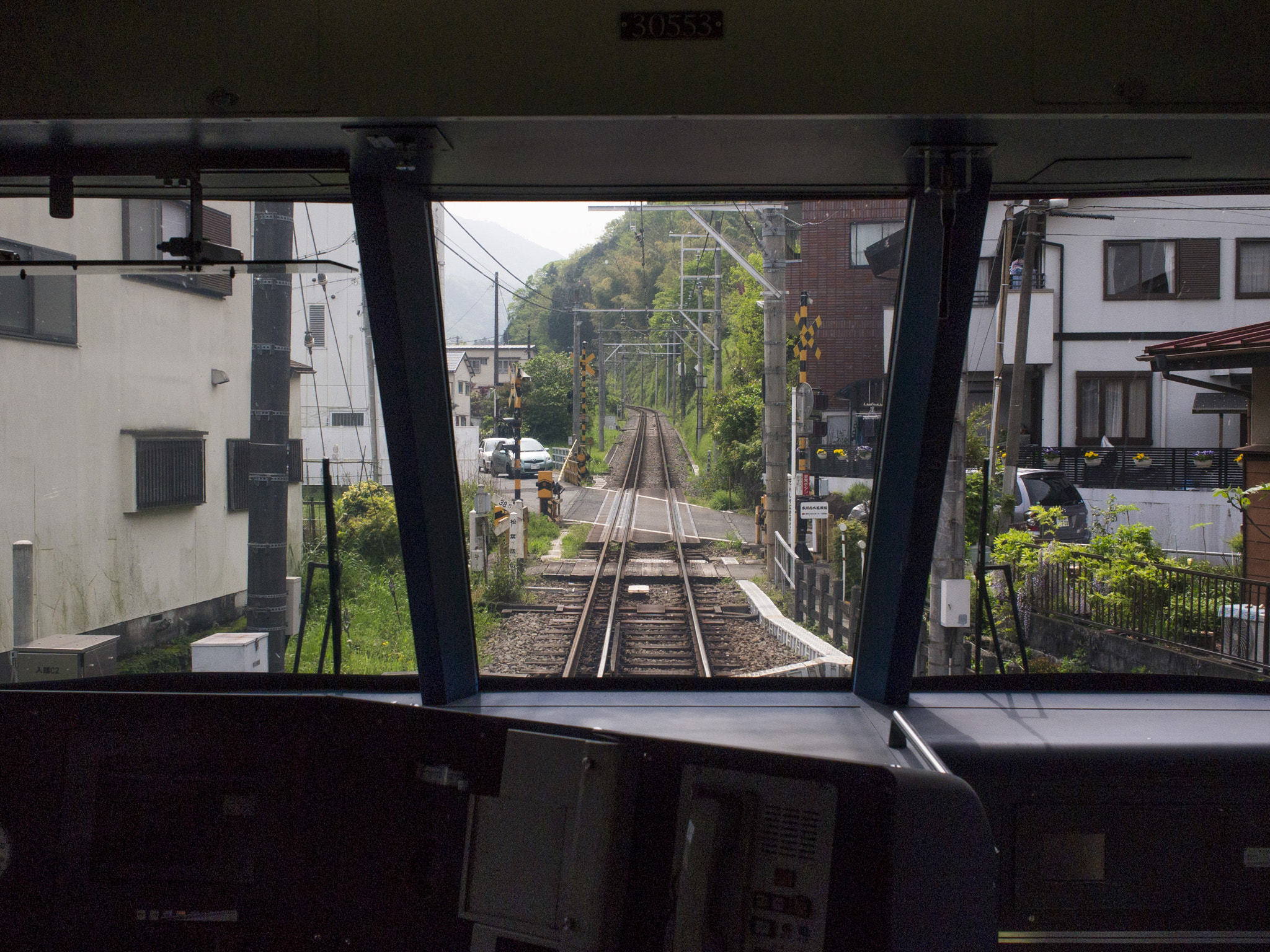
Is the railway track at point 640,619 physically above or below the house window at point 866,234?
below

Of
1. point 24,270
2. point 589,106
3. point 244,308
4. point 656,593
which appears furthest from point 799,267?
point 24,270

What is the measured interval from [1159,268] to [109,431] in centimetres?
332

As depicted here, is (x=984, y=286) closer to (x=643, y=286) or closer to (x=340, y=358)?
(x=643, y=286)

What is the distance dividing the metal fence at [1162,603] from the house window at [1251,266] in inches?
32.9

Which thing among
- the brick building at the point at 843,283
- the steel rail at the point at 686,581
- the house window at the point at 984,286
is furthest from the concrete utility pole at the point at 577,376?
the house window at the point at 984,286

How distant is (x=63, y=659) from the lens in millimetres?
2730

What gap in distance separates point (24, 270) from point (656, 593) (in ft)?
7.36

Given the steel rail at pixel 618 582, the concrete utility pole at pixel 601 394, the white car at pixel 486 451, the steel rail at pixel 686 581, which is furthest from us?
the concrete utility pole at pixel 601 394

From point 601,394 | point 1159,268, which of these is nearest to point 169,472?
point 601,394

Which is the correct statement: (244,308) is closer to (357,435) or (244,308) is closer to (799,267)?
(357,435)

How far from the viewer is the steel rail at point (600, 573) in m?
2.98

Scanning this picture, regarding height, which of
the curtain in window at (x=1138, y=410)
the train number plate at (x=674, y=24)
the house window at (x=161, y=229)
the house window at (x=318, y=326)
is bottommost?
the curtain in window at (x=1138, y=410)

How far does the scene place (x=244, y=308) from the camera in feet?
9.30

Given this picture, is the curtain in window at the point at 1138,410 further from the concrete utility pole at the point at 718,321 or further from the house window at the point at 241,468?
the house window at the point at 241,468
